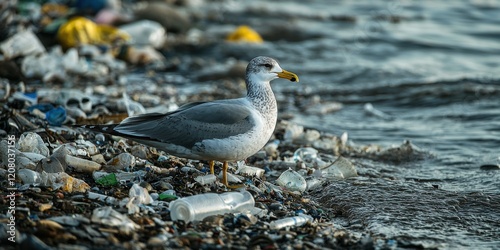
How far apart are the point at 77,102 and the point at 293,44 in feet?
28.8

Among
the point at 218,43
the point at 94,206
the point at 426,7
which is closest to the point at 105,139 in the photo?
the point at 94,206

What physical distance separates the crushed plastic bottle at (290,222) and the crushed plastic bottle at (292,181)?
3.37 ft

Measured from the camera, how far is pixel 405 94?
40.5 ft

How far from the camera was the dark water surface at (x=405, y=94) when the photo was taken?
594 centimetres

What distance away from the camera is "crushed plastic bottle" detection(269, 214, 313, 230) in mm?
5063

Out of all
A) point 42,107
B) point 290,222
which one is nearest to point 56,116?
point 42,107

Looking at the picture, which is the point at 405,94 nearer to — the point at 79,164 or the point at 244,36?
the point at 244,36

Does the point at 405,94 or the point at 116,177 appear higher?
the point at 116,177

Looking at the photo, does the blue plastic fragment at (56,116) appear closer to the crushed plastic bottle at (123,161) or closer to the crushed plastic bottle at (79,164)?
the crushed plastic bottle at (123,161)

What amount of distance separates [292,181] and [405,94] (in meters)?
6.45

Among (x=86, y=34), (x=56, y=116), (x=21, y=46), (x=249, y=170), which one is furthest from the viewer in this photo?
(x=86, y=34)

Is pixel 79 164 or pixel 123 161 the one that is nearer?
pixel 79 164

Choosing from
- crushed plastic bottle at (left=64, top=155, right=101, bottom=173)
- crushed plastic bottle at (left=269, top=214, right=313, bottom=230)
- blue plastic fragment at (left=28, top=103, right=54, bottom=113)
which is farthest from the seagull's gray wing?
blue plastic fragment at (left=28, top=103, right=54, bottom=113)

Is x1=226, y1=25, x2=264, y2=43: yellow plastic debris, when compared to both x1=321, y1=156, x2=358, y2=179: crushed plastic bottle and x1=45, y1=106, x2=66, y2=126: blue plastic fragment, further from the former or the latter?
x1=321, y1=156, x2=358, y2=179: crushed plastic bottle
